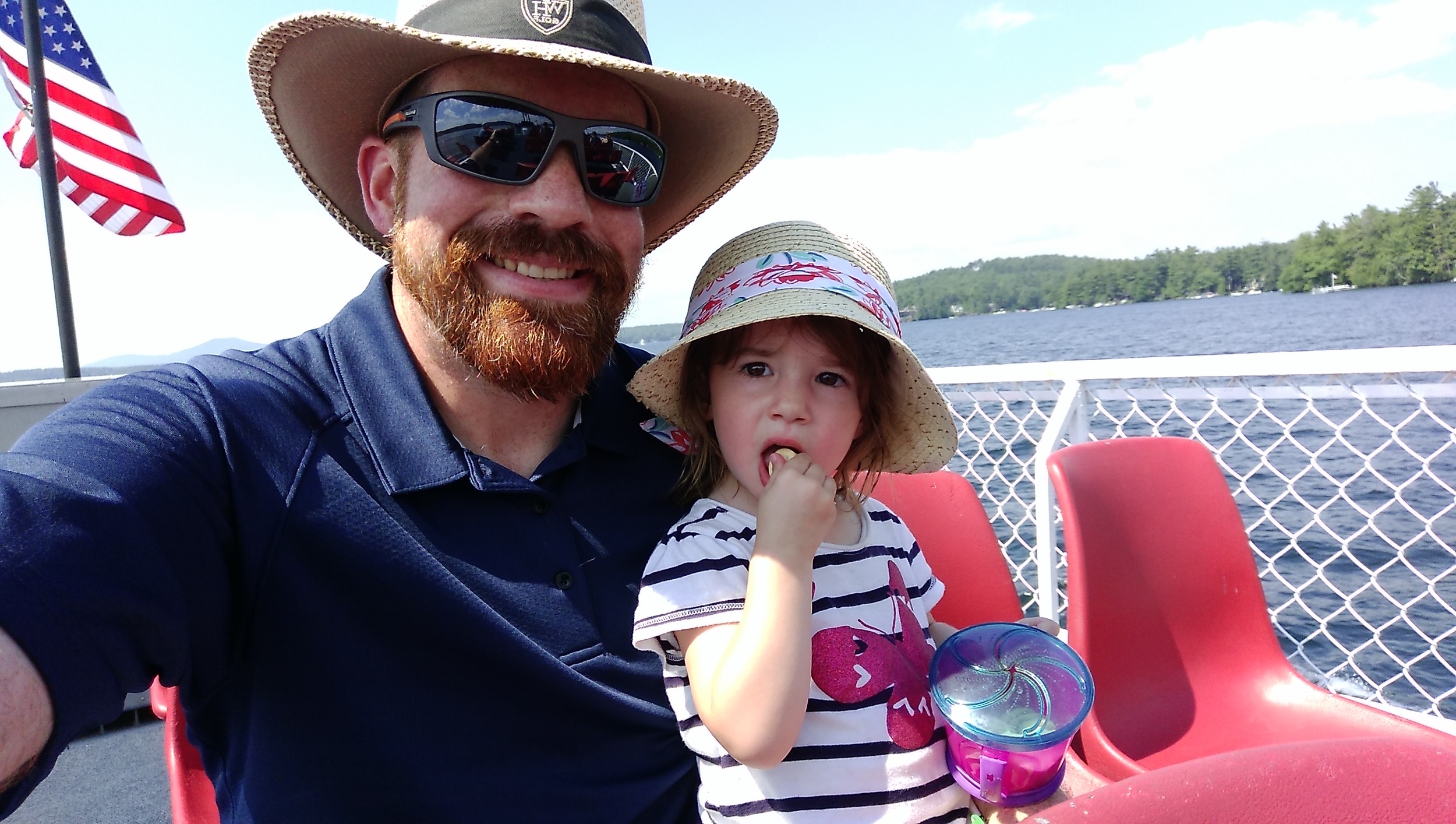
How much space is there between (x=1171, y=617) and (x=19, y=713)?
8.05 ft

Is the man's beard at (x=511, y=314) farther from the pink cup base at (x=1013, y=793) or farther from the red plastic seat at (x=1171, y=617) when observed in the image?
the red plastic seat at (x=1171, y=617)

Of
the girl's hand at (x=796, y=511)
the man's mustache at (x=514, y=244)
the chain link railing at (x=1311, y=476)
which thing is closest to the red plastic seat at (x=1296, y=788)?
the girl's hand at (x=796, y=511)

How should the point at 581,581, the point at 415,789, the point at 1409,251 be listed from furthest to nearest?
the point at 1409,251, the point at 581,581, the point at 415,789

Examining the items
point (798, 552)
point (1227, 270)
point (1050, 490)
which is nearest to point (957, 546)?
point (798, 552)

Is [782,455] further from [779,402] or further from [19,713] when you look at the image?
[19,713]

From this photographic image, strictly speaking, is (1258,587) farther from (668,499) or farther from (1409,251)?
(1409,251)

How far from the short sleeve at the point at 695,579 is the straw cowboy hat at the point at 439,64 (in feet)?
2.74

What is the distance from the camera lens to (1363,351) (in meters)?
2.35

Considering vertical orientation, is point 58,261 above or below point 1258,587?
above

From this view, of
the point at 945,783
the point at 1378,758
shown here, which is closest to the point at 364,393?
the point at 945,783

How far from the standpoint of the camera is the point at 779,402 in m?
1.39

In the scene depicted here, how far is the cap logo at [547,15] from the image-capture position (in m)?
1.38

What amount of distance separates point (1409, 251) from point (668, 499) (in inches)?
2328

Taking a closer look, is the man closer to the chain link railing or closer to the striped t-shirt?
the striped t-shirt
